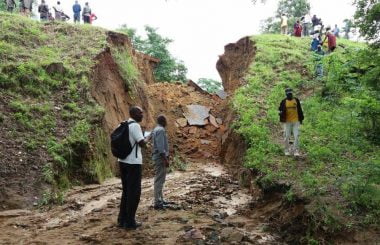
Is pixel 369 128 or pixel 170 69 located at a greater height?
pixel 170 69

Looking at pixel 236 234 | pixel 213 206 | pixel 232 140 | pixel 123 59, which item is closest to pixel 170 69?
pixel 123 59

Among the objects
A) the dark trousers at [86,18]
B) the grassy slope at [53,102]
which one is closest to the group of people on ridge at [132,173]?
the grassy slope at [53,102]

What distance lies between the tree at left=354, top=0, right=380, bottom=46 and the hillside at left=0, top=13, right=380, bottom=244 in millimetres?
1157

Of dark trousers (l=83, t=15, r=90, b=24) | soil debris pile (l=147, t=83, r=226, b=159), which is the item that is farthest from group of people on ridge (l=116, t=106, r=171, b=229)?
dark trousers (l=83, t=15, r=90, b=24)

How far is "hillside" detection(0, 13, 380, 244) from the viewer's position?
23.5ft

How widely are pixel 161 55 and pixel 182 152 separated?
15.1m

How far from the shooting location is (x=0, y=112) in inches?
423

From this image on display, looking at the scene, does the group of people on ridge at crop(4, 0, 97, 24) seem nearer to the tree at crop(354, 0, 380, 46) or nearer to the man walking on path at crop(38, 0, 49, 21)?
the man walking on path at crop(38, 0, 49, 21)

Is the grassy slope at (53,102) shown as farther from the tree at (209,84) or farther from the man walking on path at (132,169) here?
the tree at (209,84)

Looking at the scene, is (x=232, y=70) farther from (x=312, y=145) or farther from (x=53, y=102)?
(x=53, y=102)

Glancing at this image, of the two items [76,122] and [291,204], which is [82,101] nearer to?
[76,122]

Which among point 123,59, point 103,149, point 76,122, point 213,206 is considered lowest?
point 213,206

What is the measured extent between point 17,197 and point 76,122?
357cm

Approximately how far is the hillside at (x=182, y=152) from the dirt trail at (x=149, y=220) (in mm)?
35
